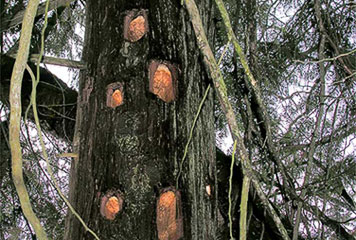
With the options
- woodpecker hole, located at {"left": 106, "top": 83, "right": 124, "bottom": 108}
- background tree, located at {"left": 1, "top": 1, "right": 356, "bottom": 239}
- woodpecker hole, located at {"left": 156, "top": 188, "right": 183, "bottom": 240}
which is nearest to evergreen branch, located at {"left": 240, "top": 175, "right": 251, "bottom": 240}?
woodpecker hole, located at {"left": 156, "top": 188, "right": 183, "bottom": 240}

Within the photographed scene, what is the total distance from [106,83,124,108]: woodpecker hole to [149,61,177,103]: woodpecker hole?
2.6 inches

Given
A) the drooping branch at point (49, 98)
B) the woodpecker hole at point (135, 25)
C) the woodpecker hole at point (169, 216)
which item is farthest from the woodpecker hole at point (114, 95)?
the drooping branch at point (49, 98)

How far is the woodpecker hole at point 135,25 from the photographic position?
102cm

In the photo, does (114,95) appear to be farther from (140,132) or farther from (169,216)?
(169,216)

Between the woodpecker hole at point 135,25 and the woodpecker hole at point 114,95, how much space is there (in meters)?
0.11

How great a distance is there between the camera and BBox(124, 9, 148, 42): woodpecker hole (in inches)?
40.1

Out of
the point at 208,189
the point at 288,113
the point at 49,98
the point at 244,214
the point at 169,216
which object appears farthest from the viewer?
the point at 288,113

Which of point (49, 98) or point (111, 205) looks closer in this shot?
point (111, 205)

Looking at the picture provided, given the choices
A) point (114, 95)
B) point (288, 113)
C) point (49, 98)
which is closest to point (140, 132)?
point (114, 95)

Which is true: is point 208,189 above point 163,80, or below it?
below

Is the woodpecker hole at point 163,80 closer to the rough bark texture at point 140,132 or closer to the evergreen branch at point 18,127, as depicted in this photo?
the rough bark texture at point 140,132

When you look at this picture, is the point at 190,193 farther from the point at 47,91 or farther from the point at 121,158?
the point at 47,91

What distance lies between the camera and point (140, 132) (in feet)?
3.12

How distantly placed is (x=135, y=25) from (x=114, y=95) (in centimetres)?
17
